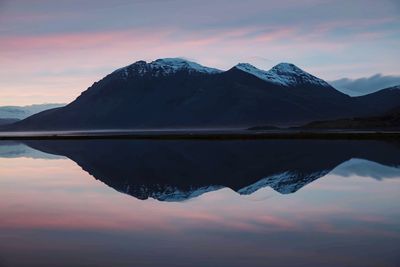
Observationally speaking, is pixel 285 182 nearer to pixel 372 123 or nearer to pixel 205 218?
pixel 205 218

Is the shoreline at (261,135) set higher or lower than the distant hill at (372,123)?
lower

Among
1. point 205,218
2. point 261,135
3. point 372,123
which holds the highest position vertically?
point 372,123

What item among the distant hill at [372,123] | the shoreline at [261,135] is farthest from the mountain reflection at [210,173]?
the distant hill at [372,123]

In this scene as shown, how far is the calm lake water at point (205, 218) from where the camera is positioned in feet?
38.8

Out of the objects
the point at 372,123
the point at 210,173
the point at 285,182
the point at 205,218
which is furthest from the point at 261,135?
the point at 205,218

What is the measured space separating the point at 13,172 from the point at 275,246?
2682cm

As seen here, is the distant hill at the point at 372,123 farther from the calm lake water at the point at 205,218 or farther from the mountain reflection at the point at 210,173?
the calm lake water at the point at 205,218

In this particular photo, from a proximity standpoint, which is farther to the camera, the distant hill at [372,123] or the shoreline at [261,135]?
the distant hill at [372,123]

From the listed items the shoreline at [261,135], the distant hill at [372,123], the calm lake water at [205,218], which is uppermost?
the distant hill at [372,123]

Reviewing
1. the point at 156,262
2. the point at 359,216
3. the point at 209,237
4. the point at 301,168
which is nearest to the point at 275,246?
the point at 209,237

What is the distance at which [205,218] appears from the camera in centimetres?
1673

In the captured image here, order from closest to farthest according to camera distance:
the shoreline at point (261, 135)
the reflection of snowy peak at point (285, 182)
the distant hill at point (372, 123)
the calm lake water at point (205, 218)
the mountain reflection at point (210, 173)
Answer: the calm lake water at point (205, 218), the reflection of snowy peak at point (285, 182), the mountain reflection at point (210, 173), the shoreline at point (261, 135), the distant hill at point (372, 123)

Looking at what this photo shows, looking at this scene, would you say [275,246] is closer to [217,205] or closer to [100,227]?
[100,227]

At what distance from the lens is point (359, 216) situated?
16531 mm
